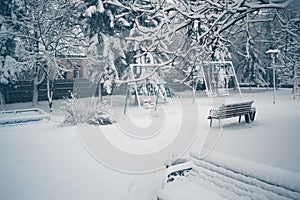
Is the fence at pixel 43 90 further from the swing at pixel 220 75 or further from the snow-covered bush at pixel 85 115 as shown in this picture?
the swing at pixel 220 75

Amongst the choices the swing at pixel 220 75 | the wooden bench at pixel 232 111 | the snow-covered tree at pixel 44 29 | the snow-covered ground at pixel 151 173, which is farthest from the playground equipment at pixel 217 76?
the snow-covered tree at pixel 44 29

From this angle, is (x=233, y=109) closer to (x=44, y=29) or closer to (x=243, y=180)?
(x=243, y=180)

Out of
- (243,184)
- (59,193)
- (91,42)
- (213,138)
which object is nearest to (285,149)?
(213,138)

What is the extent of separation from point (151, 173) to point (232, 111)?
4.80 meters

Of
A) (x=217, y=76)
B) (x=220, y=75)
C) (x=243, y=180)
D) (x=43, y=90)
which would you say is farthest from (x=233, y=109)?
(x=43, y=90)

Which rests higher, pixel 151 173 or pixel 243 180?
pixel 243 180

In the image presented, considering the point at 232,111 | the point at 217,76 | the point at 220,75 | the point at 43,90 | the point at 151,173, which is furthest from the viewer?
the point at 43,90

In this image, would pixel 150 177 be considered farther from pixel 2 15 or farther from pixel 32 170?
pixel 2 15

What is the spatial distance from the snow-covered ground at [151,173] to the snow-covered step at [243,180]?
1cm

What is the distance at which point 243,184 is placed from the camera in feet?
13.0

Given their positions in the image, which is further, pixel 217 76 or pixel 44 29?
pixel 217 76

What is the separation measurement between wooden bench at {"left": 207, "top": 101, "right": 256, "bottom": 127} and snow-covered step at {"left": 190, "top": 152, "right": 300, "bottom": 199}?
461cm

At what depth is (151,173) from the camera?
5.89 meters

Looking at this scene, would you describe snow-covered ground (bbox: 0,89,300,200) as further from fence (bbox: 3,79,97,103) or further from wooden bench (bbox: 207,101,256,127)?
fence (bbox: 3,79,97,103)
